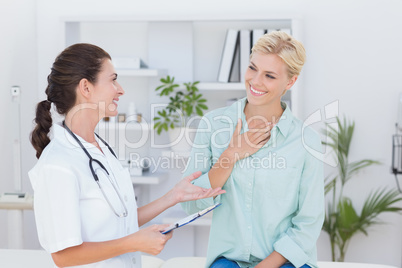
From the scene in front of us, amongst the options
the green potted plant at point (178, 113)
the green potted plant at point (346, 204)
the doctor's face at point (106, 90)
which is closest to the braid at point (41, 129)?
the doctor's face at point (106, 90)

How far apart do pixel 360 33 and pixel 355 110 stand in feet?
1.66

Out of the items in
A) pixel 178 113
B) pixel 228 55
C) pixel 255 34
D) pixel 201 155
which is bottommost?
pixel 201 155

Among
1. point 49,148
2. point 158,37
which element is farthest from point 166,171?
point 49,148

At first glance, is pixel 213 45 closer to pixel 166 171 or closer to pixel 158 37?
pixel 158 37

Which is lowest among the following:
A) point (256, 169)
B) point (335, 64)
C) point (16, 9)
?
point (256, 169)

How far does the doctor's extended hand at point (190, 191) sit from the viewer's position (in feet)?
5.73

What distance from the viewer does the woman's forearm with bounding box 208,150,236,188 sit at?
1753mm

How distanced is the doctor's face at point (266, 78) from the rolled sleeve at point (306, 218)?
207 mm

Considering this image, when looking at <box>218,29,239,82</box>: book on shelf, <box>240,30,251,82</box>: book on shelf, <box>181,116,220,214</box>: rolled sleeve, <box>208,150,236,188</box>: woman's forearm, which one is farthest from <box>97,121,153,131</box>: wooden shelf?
<box>208,150,236,188</box>: woman's forearm

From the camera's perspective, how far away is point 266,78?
179 centimetres

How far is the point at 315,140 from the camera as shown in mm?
1801

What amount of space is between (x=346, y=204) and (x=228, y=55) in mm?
1203

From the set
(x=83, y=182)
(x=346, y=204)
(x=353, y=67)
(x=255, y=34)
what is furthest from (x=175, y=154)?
(x=83, y=182)

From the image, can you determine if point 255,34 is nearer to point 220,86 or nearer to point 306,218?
point 220,86
